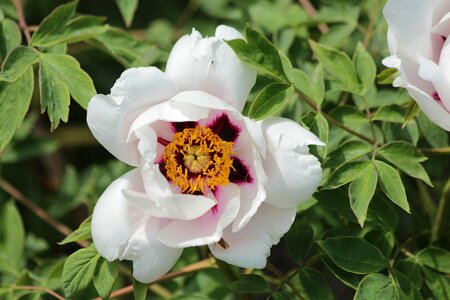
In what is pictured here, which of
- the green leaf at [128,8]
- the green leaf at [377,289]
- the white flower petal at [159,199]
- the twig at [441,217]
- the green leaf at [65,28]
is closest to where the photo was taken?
the white flower petal at [159,199]

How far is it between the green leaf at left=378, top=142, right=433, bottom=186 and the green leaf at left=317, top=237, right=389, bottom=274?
17 cm

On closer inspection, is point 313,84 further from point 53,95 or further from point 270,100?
point 53,95

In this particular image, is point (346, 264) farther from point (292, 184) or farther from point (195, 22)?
point (195, 22)

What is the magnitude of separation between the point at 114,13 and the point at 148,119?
1.51 metres

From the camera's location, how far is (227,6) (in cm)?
236

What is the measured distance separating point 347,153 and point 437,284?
0.33m

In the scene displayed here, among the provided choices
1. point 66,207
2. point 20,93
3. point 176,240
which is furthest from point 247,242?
point 66,207

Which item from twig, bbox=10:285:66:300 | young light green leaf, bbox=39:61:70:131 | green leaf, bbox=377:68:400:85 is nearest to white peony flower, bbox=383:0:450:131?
green leaf, bbox=377:68:400:85

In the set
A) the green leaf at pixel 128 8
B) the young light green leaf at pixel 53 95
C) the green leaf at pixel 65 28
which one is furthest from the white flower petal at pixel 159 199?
the green leaf at pixel 128 8

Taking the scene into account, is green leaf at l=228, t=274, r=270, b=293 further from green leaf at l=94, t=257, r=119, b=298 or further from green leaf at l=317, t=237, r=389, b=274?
green leaf at l=94, t=257, r=119, b=298

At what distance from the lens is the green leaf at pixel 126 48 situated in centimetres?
176

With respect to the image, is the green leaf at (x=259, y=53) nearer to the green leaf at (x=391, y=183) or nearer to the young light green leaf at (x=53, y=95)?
the green leaf at (x=391, y=183)

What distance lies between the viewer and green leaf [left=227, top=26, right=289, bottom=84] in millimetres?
1475

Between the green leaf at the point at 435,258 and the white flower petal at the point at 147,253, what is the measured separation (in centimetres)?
52
